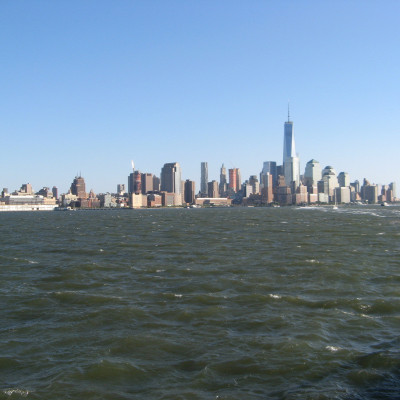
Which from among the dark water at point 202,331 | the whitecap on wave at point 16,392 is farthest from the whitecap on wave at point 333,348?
the whitecap on wave at point 16,392

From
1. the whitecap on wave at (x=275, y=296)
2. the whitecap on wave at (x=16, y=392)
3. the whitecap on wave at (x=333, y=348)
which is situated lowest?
the whitecap on wave at (x=16, y=392)

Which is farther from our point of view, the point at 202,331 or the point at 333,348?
the point at 202,331

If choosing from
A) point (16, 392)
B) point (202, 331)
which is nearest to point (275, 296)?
point (202, 331)

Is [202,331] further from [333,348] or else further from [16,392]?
[16,392]

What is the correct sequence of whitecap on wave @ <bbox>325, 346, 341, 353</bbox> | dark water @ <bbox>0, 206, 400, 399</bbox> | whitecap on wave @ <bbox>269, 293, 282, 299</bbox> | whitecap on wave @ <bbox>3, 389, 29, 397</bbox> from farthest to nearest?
whitecap on wave @ <bbox>269, 293, 282, 299</bbox> < whitecap on wave @ <bbox>325, 346, 341, 353</bbox> < dark water @ <bbox>0, 206, 400, 399</bbox> < whitecap on wave @ <bbox>3, 389, 29, 397</bbox>

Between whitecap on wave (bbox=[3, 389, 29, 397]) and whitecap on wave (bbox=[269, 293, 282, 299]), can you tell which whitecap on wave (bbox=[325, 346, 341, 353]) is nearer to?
whitecap on wave (bbox=[269, 293, 282, 299])

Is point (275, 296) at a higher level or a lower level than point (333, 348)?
higher

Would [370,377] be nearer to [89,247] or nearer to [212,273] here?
[212,273]

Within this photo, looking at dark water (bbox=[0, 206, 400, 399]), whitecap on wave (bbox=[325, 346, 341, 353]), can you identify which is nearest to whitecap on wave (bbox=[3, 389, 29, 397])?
dark water (bbox=[0, 206, 400, 399])

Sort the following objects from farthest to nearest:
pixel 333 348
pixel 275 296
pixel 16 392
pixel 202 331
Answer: pixel 275 296, pixel 202 331, pixel 333 348, pixel 16 392

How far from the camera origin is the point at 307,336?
18.8 m

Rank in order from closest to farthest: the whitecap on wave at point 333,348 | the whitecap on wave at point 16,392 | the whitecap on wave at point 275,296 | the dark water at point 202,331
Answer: the whitecap on wave at point 16,392 → the dark water at point 202,331 → the whitecap on wave at point 333,348 → the whitecap on wave at point 275,296

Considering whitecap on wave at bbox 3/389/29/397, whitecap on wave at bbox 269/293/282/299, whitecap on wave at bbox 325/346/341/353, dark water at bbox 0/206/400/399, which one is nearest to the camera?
whitecap on wave at bbox 3/389/29/397

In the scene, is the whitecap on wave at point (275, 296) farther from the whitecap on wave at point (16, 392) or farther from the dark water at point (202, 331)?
the whitecap on wave at point (16, 392)
